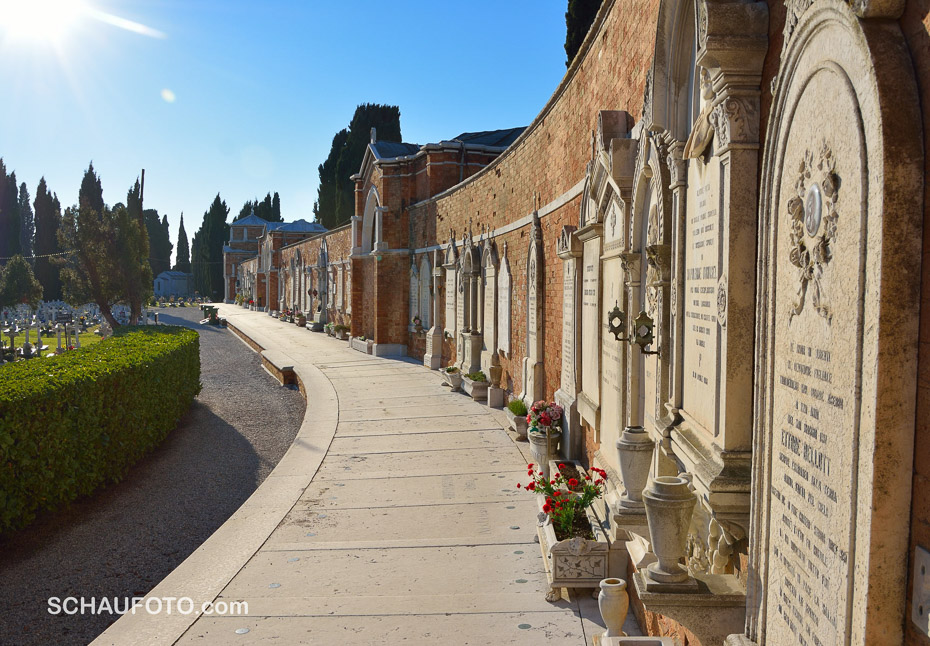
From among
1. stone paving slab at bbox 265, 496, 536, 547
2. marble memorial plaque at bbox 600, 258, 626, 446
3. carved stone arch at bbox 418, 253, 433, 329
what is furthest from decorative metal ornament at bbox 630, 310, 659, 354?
carved stone arch at bbox 418, 253, 433, 329

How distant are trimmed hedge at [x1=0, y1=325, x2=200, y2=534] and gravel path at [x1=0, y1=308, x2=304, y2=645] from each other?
23 cm

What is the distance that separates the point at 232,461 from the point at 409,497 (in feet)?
12.4

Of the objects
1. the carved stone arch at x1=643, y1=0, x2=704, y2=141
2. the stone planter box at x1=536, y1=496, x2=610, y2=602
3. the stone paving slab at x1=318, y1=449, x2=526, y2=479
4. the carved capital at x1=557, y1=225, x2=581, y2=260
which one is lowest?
the stone paving slab at x1=318, y1=449, x2=526, y2=479

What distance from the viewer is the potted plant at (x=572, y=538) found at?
454cm

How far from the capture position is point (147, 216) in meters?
82.2

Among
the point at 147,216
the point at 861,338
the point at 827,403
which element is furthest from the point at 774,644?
the point at 147,216

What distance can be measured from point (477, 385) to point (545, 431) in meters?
4.57

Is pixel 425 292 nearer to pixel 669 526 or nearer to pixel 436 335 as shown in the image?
pixel 436 335

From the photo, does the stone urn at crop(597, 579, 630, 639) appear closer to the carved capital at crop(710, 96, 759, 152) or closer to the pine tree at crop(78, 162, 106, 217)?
the carved capital at crop(710, 96, 759, 152)

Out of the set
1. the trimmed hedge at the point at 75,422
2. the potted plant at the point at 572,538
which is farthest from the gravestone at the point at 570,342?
the trimmed hedge at the point at 75,422

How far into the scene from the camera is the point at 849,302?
6.03 ft

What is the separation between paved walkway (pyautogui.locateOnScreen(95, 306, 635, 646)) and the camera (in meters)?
4.09

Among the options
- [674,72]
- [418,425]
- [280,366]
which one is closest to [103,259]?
[280,366]

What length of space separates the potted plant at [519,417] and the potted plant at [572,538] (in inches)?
126
